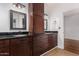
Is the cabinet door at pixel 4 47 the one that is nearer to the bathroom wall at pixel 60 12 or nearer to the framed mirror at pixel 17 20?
the framed mirror at pixel 17 20

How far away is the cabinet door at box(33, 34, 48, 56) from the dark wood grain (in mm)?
346

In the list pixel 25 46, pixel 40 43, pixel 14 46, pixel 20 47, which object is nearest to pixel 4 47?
pixel 14 46

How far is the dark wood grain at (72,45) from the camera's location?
4.53 feet

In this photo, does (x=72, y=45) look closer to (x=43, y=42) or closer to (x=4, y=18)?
(x=43, y=42)

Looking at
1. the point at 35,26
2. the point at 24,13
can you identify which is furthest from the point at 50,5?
the point at 35,26

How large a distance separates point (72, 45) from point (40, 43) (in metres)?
0.59

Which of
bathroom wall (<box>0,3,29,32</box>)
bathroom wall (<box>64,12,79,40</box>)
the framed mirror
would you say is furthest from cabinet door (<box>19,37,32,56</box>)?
bathroom wall (<box>64,12,79,40</box>)

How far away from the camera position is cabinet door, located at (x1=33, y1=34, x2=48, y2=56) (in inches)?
67.5

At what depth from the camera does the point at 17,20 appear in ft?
5.28

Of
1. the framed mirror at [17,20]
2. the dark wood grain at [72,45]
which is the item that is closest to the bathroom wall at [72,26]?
the dark wood grain at [72,45]

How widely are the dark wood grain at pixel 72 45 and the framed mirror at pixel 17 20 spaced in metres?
0.68

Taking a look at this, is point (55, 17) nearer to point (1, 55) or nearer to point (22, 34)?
point (22, 34)

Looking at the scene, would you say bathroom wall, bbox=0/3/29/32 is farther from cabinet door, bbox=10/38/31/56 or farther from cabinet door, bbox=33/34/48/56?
cabinet door, bbox=33/34/48/56

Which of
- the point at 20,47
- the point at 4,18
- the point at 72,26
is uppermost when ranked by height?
the point at 4,18
